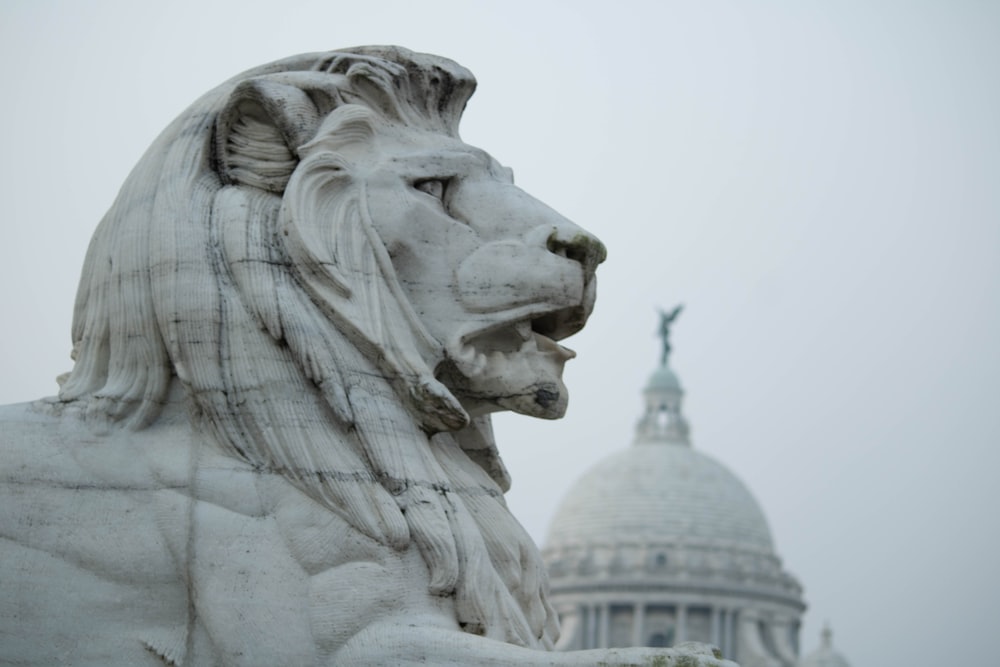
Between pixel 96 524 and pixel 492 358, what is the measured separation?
67.7 inches

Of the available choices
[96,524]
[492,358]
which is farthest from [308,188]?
[96,524]

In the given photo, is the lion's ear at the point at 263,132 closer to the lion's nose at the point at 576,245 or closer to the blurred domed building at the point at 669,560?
the lion's nose at the point at 576,245

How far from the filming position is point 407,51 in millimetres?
8570

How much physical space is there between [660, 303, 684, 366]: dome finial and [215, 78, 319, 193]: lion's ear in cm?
10629

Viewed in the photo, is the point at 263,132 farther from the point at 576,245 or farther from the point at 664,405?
the point at 664,405

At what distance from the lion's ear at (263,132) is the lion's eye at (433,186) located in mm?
497

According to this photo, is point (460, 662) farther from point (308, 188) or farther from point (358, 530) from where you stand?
point (308, 188)

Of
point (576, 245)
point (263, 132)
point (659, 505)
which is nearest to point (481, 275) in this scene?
point (576, 245)

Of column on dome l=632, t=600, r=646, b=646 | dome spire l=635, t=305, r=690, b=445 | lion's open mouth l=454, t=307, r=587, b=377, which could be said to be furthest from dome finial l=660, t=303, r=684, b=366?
lion's open mouth l=454, t=307, r=587, b=377

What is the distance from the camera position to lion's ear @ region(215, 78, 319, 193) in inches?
324

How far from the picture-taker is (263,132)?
831cm

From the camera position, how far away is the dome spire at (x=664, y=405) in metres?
116

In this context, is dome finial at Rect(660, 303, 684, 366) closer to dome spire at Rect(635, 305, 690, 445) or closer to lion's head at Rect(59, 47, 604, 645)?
dome spire at Rect(635, 305, 690, 445)

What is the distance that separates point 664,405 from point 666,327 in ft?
15.8
